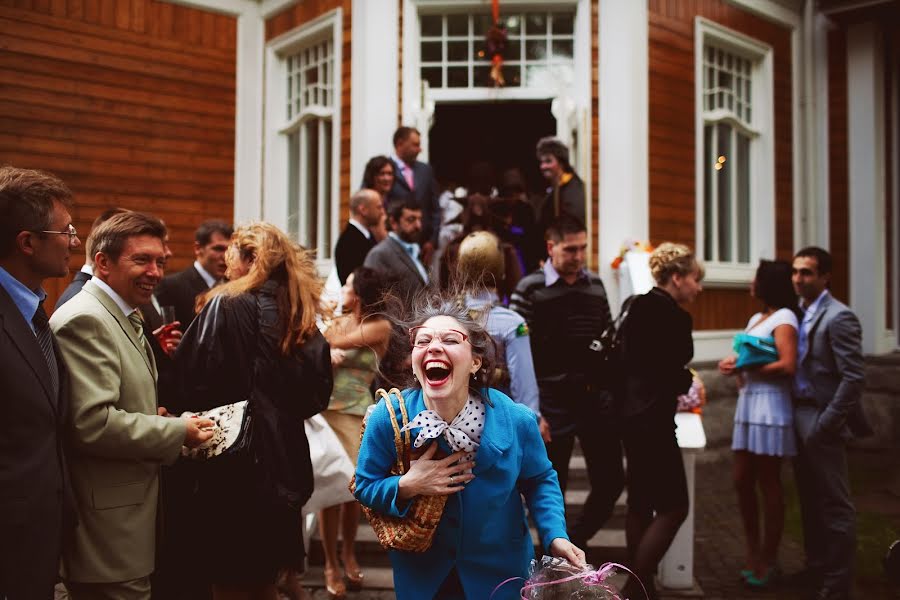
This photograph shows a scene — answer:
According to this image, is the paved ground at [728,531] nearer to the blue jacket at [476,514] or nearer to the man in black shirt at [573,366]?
the man in black shirt at [573,366]

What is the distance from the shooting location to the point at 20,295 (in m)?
2.55

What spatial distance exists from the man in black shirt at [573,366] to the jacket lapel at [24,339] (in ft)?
8.92

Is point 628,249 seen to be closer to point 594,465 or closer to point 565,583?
point 594,465

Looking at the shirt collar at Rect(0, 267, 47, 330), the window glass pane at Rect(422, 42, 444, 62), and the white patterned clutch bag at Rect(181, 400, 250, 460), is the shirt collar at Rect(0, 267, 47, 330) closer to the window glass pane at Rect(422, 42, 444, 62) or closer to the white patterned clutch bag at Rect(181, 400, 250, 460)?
the white patterned clutch bag at Rect(181, 400, 250, 460)

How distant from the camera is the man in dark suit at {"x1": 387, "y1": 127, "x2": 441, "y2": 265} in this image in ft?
24.5

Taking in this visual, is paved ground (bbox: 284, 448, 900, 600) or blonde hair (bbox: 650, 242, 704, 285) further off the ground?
blonde hair (bbox: 650, 242, 704, 285)

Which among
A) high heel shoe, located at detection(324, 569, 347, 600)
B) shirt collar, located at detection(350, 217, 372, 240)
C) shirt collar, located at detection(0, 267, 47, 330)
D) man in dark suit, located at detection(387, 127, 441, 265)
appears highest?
man in dark suit, located at detection(387, 127, 441, 265)

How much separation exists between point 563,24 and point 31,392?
7772 millimetres

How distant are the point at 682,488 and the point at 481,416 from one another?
7.11ft

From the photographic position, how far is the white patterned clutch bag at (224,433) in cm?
311

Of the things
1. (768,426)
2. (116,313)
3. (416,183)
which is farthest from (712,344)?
(116,313)

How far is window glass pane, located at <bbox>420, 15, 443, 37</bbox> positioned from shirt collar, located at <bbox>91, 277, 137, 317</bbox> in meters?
6.76

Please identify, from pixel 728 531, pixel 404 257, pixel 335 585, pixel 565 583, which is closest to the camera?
pixel 565 583

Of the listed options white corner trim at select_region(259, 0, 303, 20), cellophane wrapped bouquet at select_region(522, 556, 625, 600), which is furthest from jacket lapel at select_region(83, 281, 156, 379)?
white corner trim at select_region(259, 0, 303, 20)
